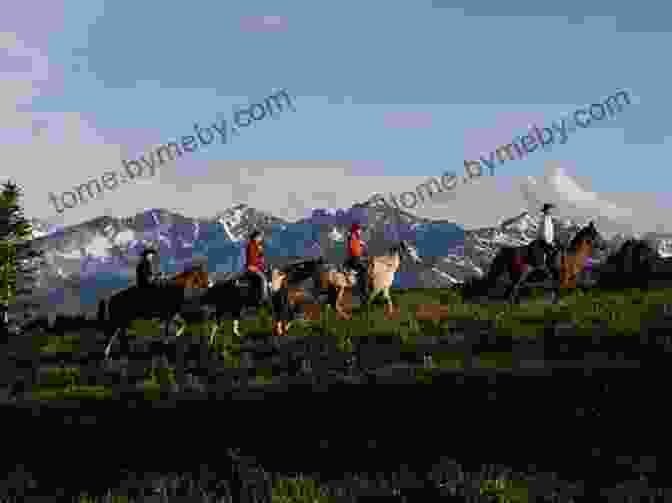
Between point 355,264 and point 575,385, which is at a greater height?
point 355,264

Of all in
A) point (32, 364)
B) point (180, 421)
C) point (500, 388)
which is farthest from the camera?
point (32, 364)

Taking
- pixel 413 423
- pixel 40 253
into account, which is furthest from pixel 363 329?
pixel 40 253

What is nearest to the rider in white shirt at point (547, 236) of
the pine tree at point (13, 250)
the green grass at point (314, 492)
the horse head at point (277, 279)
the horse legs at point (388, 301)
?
the horse legs at point (388, 301)

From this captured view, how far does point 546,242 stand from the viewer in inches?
1076

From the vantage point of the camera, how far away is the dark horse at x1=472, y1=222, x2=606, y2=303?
91.4 feet

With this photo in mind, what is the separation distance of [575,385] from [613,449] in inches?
92.7

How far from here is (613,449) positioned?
940 centimetres

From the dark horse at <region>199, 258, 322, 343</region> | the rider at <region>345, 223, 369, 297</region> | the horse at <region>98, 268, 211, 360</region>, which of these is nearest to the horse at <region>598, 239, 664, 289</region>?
the rider at <region>345, 223, 369, 297</region>

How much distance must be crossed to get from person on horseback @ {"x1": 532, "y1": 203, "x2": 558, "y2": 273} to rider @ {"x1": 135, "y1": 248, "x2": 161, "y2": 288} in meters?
13.8

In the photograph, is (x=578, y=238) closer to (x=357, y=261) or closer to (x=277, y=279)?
(x=357, y=261)

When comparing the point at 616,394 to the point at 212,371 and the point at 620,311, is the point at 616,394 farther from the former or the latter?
the point at 620,311

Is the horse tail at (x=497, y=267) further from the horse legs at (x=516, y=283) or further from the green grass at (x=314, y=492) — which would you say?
the green grass at (x=314, y=492)

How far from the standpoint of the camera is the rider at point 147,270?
2355 cm

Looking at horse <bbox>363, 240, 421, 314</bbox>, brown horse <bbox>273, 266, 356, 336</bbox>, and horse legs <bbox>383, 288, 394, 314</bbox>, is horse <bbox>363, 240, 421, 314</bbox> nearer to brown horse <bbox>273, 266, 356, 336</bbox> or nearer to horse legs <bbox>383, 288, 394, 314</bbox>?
horse legs <bbox>383, 288, 394, 314</bbox>
